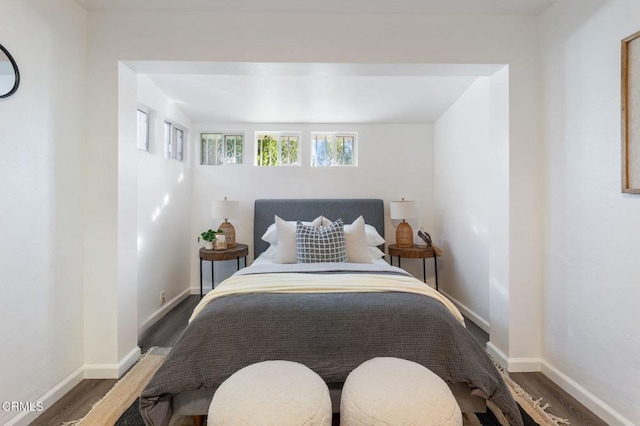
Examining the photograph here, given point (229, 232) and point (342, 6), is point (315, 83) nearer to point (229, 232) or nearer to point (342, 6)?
point (342, 6)

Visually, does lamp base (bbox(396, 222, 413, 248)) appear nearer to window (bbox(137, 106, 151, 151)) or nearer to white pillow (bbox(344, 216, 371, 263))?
white pillow (bbox(344, 216, 371, 263))

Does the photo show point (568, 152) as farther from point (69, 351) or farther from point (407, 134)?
point (69, 351)

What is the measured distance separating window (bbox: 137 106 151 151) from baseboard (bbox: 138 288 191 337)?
5.56 feet

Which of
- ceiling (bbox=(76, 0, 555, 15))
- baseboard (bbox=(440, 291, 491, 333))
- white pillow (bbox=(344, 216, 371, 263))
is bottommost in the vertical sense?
baseboard (bbox=(440, 291, 491, 333))

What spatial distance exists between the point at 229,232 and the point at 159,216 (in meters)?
0.80

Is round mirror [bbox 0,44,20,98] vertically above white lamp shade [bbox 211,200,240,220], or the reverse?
round mirror [bbox 0,44,20,98]

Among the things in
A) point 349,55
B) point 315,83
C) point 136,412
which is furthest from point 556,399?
point 315,83

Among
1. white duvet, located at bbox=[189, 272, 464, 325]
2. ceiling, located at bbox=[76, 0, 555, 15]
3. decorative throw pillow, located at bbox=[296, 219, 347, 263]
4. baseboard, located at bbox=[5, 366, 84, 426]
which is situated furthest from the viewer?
decorative throw pillow, located at bbox=[296, 219, 347, 263]

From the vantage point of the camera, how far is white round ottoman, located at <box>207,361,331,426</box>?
112 cm

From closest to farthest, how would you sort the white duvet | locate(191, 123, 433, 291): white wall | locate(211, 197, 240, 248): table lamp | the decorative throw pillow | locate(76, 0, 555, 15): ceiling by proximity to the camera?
the white duvet, locate(76, 0, 555, 15): ceiling, the decorative throw pillow, locate(211, 197, 240, 248): table lamp, locate(191, 123, 433, 291): white wall

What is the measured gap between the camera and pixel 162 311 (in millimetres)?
3252

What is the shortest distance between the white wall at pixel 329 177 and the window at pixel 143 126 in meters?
0.89

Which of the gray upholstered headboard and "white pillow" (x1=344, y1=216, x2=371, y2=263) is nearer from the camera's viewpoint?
"white pillow" (x1=344, y1=216, x2=371, y2=263)

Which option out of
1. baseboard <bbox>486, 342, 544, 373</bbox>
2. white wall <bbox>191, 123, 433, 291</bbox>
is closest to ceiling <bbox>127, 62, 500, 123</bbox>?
white wall <bbox>191, 123, 433, 291</bbox>
